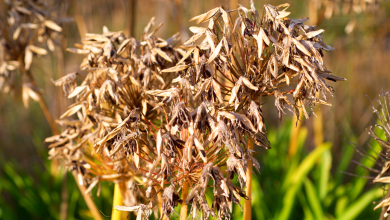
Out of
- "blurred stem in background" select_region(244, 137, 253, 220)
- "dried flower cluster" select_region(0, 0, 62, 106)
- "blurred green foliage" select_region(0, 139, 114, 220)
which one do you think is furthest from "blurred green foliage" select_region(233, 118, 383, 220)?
"dried flower cluster" select_region(0, 0, 62, 106)

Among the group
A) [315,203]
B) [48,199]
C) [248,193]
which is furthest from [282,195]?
[48,199]

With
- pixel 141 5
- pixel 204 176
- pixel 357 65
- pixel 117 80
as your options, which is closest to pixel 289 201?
pixel 204 176

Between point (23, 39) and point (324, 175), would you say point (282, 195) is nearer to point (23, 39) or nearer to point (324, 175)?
point (324, 175)

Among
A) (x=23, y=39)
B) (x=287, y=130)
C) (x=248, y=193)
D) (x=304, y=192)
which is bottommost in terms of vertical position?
(x=304, y=192)

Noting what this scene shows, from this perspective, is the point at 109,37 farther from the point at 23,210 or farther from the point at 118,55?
the point at 23,210

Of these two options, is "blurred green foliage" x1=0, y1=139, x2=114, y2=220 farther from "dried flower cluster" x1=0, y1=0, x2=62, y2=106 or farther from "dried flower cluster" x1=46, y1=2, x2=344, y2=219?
"dried flower cluster" x1=46, y1=2, x2=344, y2=219

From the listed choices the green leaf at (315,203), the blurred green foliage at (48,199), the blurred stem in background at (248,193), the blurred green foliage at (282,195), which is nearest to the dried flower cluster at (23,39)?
the blurred green foliage at (48,199)

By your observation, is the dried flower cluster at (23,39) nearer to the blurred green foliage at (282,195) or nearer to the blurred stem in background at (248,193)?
the blurred green foliage at (282,195)
